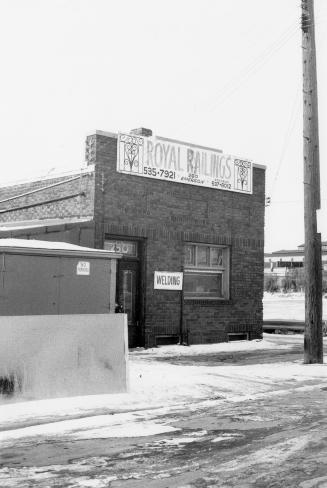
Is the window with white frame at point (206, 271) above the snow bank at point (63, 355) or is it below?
above

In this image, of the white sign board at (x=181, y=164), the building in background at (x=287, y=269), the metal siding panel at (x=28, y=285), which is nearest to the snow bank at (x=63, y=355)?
the metal siding panel at (x=28, y=285)

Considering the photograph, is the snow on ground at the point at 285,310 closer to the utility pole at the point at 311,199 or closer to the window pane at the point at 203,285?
the window pane at the point at 203,285

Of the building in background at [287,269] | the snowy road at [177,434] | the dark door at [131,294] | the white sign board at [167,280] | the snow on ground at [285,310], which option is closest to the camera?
the snowy road at [177,434]

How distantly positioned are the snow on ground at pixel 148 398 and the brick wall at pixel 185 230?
254cm

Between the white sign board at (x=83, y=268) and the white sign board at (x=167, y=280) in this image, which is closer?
the white sign board at (x=83, y=268)

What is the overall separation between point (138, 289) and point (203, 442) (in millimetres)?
9756

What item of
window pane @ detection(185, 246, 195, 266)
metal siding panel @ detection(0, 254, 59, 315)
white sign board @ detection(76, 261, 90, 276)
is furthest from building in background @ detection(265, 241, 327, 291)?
metal siding panel @ detection(0, 254, 59, 315)

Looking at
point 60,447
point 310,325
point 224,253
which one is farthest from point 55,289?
point 224,253

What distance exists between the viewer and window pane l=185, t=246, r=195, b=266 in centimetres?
1744

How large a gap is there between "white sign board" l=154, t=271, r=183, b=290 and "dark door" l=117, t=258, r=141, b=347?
500mm

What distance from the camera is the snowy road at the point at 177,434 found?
5.35 metres

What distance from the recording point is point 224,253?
60.2ft

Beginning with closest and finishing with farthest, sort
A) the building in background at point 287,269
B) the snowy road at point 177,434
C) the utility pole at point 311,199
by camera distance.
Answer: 1. the snowy road at point 177,434
2. the utility pole at point 311,199
3. the building in background at point 287,269

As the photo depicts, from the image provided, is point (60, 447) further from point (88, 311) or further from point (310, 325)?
point (310, 325)
